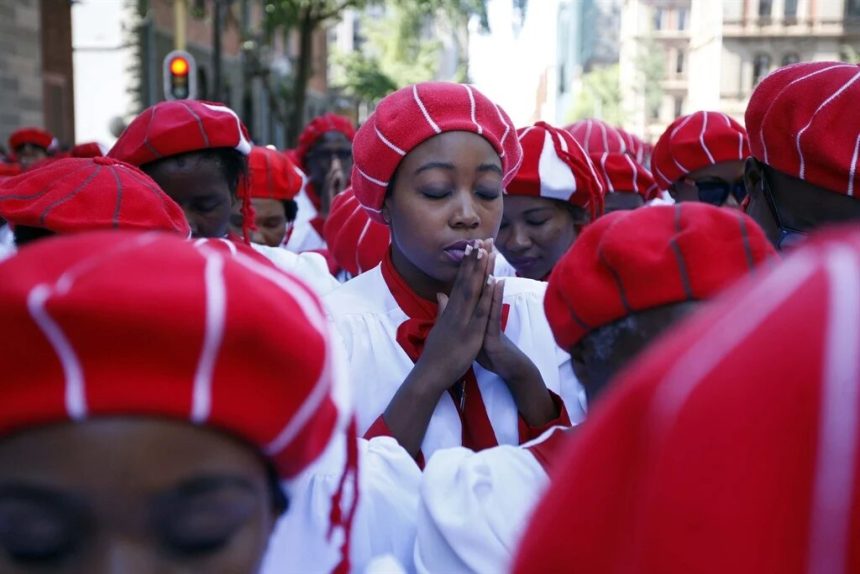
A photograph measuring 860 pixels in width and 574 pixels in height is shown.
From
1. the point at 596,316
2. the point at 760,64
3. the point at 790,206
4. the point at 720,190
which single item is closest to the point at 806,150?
the point at 790,206

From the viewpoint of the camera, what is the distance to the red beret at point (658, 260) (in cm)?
154

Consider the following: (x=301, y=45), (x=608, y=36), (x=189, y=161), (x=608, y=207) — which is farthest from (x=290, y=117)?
(x=608, y=36)

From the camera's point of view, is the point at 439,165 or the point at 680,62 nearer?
the point at 439,165

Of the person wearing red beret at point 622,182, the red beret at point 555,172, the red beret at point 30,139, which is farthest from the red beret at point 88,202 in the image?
the red beret at point 30,139

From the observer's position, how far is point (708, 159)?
4.89 metres

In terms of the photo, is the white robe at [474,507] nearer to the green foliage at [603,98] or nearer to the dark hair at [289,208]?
the dark hair at [289,208]

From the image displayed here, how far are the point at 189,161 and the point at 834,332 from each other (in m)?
3.05

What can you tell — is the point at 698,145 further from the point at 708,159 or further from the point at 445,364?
the point at 445,364

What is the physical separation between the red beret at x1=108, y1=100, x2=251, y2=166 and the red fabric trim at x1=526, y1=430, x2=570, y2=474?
2017 millimetres

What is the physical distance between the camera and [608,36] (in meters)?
104

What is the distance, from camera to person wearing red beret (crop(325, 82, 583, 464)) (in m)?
2.46

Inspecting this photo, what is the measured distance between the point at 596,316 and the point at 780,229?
1.21 meters

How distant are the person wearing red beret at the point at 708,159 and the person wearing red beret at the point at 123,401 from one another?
4018 mm

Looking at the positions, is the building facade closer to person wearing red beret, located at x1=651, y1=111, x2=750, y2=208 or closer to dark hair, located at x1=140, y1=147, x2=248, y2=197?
person wearing red beret, located at x1=651, y1=111, x2=750, y2=208
